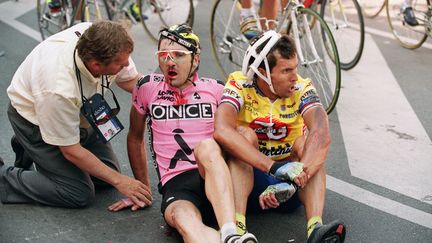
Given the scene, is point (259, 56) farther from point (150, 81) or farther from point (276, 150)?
point (150, 81)

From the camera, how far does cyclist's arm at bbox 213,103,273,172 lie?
14.2ft

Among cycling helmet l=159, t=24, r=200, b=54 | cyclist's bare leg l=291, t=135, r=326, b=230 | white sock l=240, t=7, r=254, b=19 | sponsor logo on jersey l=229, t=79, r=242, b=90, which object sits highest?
cycling helmet l=159, t=24, r=200, b=54

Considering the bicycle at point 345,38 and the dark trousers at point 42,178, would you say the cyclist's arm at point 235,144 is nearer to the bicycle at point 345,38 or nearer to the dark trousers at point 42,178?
the dark trousers at point 42,178

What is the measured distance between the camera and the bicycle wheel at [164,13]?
946 cm

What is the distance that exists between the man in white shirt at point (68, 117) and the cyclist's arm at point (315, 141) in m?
1.12

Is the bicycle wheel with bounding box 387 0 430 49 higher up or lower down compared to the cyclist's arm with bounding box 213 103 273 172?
lower down

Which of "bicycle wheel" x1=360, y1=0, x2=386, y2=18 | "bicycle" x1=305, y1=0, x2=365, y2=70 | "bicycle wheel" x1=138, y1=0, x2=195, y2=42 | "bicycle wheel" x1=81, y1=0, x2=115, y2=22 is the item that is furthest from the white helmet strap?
"bicycle wheel" x1=360, y1=0, x2=386, y2=18


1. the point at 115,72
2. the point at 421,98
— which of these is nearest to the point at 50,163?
the point at 115,72

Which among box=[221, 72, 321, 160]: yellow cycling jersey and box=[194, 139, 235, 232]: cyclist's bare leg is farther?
box=[221, 72, 321, 160]: yellow cycling jersey

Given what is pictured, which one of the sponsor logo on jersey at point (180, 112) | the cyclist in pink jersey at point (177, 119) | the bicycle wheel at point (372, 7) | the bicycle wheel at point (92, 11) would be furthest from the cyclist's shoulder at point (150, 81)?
the bicycle wheel at point (372, 7)

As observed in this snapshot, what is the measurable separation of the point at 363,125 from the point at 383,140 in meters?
0.36

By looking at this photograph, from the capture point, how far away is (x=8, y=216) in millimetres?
4754

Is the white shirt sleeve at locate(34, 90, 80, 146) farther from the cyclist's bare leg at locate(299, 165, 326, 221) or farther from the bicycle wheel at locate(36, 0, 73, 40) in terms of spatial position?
the bicycle wheel at locate(36, 0, 73, 40)

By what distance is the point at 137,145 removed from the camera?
16.1ft
